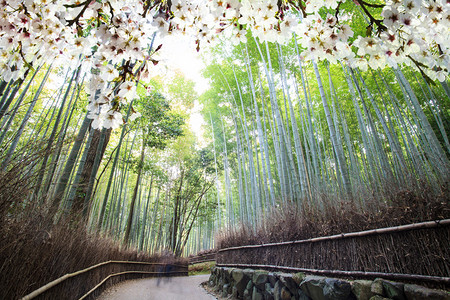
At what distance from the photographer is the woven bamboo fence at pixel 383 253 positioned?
1.39 meters

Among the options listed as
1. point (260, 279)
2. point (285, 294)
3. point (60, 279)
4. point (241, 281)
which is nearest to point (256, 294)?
point (260, 279)

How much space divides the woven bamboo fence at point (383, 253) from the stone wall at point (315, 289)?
9 centimetres

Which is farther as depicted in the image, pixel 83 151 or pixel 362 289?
pixel 83 151

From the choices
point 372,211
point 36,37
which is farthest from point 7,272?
point 372,211

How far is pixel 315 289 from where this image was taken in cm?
199

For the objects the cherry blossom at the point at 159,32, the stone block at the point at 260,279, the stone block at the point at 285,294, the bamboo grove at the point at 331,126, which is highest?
the bamboo grove at the point at 331,126

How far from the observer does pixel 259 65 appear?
696 cm

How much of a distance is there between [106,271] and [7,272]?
3217mm

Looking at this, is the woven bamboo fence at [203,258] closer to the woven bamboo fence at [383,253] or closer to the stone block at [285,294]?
the stone block at [285,294]

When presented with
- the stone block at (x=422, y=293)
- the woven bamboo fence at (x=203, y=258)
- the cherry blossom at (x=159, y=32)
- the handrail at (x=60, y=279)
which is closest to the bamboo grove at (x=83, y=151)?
the cherry blossom at (x=159, y=32)

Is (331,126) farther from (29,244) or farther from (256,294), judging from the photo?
(29,244)

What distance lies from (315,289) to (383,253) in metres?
0.66

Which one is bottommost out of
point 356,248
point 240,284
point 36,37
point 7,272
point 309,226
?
point 240,284

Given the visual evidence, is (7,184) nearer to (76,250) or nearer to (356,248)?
(76,250)
